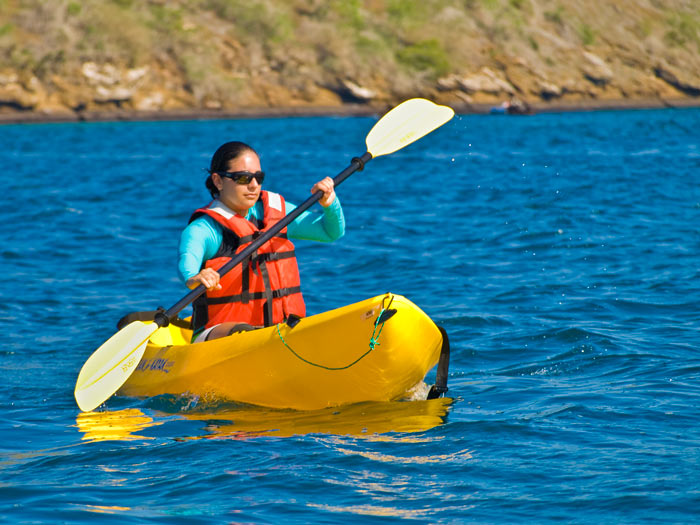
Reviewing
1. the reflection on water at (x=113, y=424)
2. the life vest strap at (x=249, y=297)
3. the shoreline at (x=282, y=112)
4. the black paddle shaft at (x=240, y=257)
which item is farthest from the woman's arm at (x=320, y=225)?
the shoreline at (x=282, y=112)

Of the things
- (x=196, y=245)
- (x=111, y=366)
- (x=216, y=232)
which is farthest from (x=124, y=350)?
(x=216, y=232)

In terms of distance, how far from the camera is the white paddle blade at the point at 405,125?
6.17 meters

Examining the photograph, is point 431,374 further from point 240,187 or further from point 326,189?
point 240,187

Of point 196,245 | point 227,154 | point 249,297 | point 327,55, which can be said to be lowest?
point 249,297

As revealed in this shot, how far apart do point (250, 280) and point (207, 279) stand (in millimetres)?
485

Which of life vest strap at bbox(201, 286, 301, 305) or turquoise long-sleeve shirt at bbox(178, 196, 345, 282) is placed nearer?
turquoise long-sleeve shirt at bbox(178, 196, 345, 282)

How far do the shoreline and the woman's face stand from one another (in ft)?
152

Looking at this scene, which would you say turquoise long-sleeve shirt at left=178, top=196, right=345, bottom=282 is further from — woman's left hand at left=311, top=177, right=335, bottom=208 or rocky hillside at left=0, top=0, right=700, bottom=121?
rocky hillside at left=0, top=0, right=700, bottom=121

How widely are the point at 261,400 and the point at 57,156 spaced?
2225cm

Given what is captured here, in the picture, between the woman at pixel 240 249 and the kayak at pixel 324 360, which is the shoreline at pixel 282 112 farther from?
the kayak at pixel 324 360

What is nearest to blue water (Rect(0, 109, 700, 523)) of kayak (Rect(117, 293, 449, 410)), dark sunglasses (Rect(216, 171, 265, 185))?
kayak (Rect(117, 293, 449, 410))

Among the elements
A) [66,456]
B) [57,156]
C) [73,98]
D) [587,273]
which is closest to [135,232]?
[587,273]

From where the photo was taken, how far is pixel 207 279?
15.4 ft

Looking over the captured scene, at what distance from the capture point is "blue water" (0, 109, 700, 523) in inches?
141
